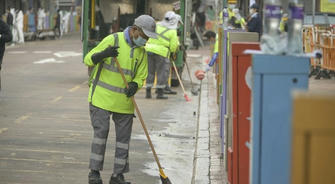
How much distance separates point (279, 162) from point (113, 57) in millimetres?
3409

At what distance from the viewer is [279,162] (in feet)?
15.1

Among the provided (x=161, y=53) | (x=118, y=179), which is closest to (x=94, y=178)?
(x=118, y=179)

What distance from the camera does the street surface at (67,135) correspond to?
8.85 metres

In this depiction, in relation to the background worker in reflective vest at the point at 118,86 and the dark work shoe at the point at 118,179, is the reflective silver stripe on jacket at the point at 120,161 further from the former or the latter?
the dark work shoe at the point at 118,179

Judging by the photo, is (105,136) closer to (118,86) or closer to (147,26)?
(118,86)

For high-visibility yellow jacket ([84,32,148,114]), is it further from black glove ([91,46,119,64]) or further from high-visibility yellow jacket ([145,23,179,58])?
high-visibility yellow jacket ([145,23,179,58])

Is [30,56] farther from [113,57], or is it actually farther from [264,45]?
[264,45]

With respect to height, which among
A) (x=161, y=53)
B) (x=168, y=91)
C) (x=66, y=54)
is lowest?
(x=66, y=54)

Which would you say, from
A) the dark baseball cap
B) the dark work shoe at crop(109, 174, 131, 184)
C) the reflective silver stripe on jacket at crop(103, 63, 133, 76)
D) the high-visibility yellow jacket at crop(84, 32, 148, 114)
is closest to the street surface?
the dark work shoe at crop(109, 174, 131, 184)

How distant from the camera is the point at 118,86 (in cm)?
782

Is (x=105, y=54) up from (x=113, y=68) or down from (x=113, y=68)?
up

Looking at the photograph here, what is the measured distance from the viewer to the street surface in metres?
8.85

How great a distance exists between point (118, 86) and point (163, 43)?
8.65m

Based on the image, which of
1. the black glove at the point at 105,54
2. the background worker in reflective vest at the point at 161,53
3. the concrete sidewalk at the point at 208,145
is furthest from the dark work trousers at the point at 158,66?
the black glove at the point at 105,54
